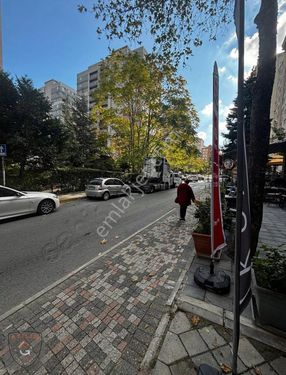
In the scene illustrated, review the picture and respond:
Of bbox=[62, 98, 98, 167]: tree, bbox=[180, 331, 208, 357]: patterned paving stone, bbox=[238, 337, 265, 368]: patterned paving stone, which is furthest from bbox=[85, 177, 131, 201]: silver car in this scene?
bbox=[238, 337, 265, 368]: patterned paving stone

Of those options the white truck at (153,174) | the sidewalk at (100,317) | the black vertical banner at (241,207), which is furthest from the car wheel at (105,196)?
the black vertical banner at (241,207)

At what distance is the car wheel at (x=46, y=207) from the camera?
842 cm

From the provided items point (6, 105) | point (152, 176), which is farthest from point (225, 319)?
point (6, 105)

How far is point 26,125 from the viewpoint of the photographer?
13.8 metres

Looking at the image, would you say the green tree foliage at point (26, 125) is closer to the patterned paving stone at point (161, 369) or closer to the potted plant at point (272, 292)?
the patterned paving stone at point (161, 369)

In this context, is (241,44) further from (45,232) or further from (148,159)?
(148,159)

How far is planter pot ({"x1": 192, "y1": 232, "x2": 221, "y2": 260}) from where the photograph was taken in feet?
14.3

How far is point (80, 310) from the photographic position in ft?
Result: 9.28

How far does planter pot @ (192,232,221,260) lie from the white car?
687cm

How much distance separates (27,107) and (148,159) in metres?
10.7

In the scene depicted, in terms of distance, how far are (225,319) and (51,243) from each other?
4.64 meters

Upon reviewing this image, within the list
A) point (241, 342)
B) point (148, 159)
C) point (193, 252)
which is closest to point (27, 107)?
point (148, 159)

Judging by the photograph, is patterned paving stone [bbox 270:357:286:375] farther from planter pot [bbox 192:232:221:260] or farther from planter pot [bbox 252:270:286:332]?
planter pot [bbox 192:232:221:260]

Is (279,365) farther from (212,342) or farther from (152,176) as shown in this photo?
(152,176)
